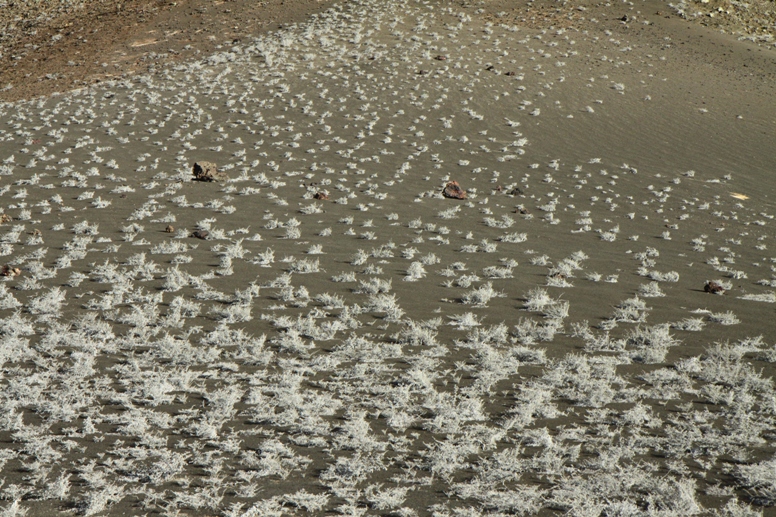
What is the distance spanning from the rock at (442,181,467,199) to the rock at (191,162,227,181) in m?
4.96

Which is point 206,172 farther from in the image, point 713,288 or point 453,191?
point 713,288

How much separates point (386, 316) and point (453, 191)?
5.75 metres

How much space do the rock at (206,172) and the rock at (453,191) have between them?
16.3ft

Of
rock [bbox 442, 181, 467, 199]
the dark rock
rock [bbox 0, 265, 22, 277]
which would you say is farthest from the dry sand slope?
rock [bbox 442, 181, 467, 199]

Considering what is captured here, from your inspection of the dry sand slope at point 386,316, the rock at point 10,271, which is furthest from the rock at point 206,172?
the rock at point 10,271

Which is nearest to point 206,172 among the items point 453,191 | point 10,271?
point 10,271

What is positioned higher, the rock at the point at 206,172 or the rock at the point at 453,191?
the rock at the point at 453,191

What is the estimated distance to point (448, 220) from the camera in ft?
37.2

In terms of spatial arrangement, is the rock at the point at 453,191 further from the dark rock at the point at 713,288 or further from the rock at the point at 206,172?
the dark rock at the point at 713,288

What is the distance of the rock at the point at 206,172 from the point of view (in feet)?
43.6

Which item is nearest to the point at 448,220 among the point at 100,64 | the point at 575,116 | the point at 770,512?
the point at 770,512

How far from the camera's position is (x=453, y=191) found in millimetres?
12734

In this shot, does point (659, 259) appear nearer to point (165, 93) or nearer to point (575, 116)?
point (575, 116)

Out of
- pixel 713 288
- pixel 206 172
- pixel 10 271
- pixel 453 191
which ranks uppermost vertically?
pixel 713 288
